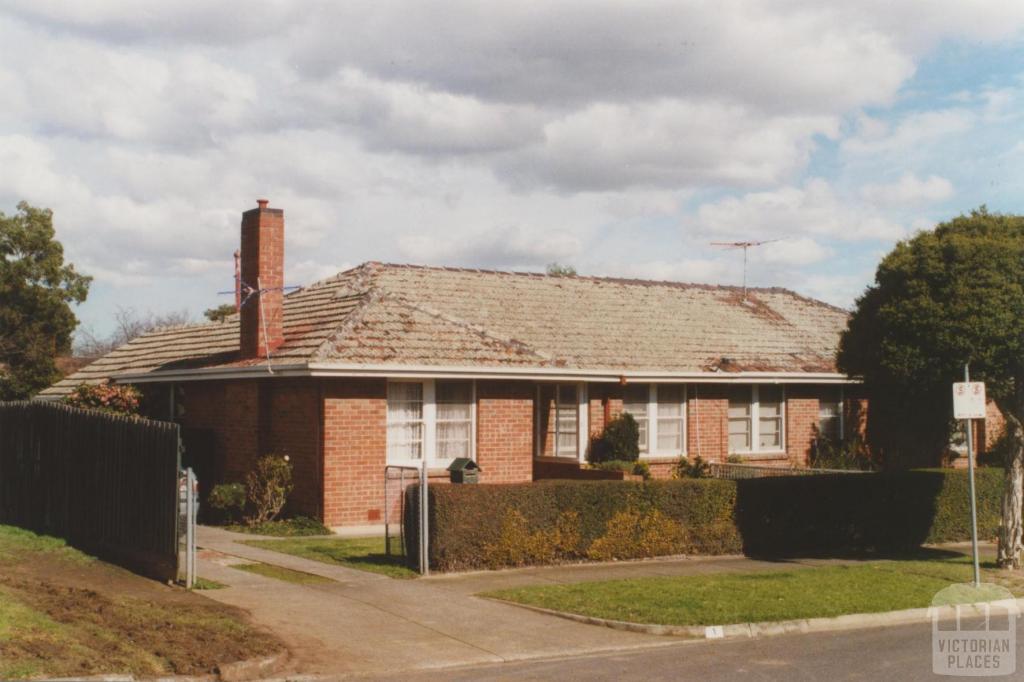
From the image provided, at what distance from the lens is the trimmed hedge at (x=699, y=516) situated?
50.6ft

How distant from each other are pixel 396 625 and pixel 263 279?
37.3 ft

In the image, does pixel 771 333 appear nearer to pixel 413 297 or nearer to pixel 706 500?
pixel 413 297

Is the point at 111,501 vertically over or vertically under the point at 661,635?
over

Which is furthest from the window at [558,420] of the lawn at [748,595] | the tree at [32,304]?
the tree at [32,304]

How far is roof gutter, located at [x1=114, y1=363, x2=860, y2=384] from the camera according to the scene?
64.1 ft

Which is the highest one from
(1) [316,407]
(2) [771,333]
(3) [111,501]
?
(2) [771,333]

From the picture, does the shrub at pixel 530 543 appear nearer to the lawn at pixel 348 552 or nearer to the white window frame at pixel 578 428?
the lawn at pixel 348 552

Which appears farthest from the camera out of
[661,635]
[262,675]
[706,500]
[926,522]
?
[926,522]

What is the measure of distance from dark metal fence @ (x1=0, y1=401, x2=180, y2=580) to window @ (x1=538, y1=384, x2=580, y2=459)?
10464mm

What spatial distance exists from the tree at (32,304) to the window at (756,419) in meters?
28.4

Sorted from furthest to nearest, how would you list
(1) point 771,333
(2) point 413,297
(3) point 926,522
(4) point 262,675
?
(1) point 771,333
(2) point 413,297
(3) point 926,522
(4) point 262,675

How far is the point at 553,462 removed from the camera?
78.8ft

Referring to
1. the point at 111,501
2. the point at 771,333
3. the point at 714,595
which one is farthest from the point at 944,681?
the point at 771,333

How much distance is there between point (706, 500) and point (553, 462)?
22.3 ft
